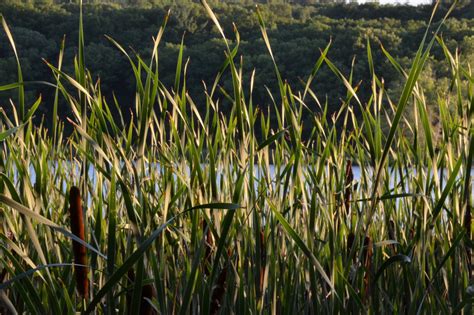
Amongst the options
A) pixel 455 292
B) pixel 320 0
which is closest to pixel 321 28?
pixel 320 0

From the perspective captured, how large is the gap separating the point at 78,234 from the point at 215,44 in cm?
3478

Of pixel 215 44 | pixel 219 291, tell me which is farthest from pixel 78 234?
pixel 215 44

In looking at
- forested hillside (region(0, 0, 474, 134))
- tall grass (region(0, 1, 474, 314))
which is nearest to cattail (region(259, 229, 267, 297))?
tall grass (region(0, 1, 474, 314))

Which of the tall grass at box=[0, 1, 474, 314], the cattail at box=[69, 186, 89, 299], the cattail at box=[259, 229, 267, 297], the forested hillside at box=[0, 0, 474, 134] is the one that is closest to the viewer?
the cattail at box=[69, 186, 89, 299]

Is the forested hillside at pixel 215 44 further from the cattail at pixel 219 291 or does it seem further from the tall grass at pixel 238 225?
the cattail at pixel 219 291

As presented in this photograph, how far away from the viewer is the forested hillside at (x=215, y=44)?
32.2 meters

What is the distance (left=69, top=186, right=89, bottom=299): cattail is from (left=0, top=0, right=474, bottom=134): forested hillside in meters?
28.5

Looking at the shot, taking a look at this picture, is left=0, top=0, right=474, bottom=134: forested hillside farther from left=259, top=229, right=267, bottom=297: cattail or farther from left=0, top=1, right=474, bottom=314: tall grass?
left=259, top=229, right=267, bottom=297: cattail

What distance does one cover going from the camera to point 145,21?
38031mm

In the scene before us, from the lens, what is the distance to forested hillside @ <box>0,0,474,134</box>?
32.2 meters

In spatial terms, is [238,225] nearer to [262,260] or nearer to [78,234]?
[262,260]

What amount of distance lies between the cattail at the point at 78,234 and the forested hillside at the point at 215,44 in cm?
2846

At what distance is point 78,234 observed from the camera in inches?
39.1

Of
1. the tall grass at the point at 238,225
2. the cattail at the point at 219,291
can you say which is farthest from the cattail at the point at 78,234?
the cattail at the point at 219,291
